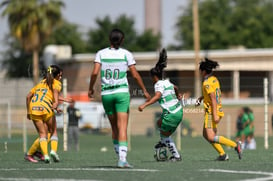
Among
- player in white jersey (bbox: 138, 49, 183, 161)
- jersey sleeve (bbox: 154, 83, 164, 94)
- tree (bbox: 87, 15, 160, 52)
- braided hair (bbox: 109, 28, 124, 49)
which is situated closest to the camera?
braided hair (bbox: 109, 28, 124, 49)

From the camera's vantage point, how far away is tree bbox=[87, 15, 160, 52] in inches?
3322

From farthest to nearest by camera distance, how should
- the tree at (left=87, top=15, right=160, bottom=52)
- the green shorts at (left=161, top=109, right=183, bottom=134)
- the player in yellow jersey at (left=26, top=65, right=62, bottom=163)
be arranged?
the tree at (left=87, top=15, right=160, bottom=52) → the player in yellow jersey at (left=26, top=65, right=62, bottom=163) → the green shorts at (left=161, top=109, right=183, bottom=134)

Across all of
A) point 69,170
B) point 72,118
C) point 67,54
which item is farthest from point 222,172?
point 67,54

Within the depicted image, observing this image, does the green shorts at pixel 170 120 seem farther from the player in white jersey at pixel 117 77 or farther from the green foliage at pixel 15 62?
the green foliage at pixel 15 62

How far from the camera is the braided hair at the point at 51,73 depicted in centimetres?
1466

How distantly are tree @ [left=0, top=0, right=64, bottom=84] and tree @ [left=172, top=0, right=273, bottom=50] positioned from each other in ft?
104

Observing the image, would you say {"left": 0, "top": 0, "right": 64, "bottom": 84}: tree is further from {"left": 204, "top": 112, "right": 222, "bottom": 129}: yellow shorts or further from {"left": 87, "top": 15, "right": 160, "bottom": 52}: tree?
{"left": 204, "top": 112, "right": 222, "bottom": 129}: yellow shorts

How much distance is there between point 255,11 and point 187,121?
2658 inches

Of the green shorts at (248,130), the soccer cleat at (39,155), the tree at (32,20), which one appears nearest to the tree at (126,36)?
the tree at (32,20)

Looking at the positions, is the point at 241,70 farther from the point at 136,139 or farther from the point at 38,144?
the point at 38,144

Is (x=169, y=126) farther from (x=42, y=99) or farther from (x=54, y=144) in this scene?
(x=42, y=99)

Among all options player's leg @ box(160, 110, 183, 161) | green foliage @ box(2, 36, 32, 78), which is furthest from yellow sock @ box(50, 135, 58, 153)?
green foliage @ box(2, 36, 32, 78)

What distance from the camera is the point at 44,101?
14.7m

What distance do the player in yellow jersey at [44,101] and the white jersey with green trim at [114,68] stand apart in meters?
2.22
